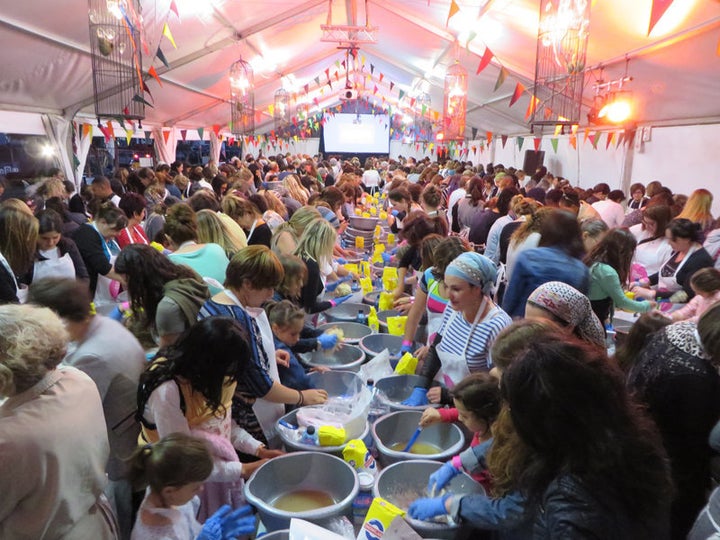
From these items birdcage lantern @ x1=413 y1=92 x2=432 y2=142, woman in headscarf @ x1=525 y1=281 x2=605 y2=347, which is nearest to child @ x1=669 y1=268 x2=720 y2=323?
woman in headscarf @ x1=525 y1=281 x2=605 y2=347

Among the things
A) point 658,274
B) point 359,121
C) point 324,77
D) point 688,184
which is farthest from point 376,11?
point 359,121

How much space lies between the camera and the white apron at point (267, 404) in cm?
190

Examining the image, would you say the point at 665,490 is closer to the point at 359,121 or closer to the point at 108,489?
the point at 108,489

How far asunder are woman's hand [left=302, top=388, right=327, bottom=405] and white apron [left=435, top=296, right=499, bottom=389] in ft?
1.73

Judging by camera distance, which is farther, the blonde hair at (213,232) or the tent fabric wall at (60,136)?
the tent fabric wall at (60,136)

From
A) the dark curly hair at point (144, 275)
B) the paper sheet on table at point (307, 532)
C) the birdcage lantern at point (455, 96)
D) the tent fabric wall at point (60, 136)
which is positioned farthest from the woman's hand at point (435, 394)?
the tent fabric wall at point (60, 136)

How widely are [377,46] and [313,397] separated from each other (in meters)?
10.7

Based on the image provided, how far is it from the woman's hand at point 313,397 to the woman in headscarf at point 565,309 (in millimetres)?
893

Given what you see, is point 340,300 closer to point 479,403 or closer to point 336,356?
point 336,356

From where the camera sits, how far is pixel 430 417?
1.81 metres

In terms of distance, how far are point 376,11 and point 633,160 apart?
469 centimetres

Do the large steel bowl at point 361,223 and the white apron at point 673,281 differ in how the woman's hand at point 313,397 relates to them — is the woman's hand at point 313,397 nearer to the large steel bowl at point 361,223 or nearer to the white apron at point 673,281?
the white apron at point 673,281

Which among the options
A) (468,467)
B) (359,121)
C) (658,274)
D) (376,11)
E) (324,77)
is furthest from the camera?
(359,121)

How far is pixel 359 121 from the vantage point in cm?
2402
